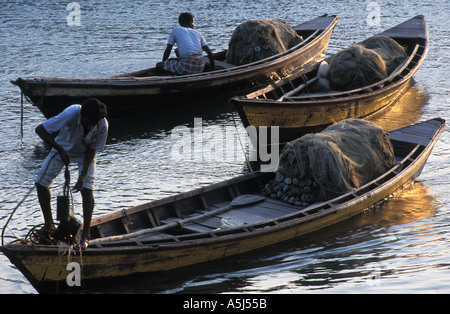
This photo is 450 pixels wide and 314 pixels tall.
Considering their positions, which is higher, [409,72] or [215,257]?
[409,72]

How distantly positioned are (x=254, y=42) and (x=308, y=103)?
3522mm

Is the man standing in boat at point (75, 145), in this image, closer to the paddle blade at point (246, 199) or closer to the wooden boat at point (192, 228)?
the wooden boat at point (192, 228)

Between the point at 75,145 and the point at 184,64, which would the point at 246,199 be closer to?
the point at 75,145

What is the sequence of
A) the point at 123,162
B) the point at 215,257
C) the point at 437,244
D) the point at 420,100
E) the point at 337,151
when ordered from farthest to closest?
1. the point at 420,100
2. the point at 123,162
3. the point at 337,151
4. the point at 437,244
5. the point at 215,257

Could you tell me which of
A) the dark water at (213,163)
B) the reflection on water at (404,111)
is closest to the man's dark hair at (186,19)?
the dark water at (213,163)

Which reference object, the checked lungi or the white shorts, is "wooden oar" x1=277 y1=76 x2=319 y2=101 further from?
the white shorts

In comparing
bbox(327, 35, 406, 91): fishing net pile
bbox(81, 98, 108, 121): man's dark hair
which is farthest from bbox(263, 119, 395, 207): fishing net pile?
bbox(327, 35, 406, 91): fishing net pile

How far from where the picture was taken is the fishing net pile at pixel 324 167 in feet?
26.6

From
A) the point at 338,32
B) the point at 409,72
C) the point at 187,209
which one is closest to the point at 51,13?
the point at 338,32

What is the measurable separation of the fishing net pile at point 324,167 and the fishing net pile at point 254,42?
529 cm

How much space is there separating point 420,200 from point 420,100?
5308 mm

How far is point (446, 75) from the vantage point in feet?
50.3

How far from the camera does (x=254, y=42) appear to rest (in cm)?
1363
